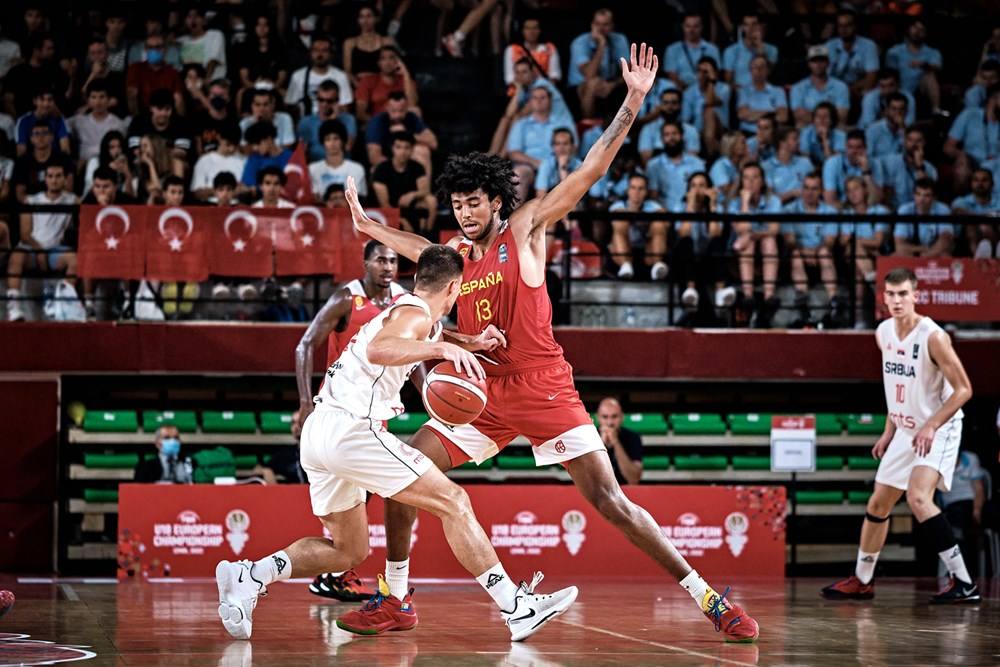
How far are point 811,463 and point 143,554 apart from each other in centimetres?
640

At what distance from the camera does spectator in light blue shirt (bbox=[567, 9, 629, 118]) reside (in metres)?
16.4

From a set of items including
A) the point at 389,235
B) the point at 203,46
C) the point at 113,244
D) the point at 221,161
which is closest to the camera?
the point at 389,235

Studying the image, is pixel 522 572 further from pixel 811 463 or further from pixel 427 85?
pixel 427 85

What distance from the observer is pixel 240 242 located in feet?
42.4

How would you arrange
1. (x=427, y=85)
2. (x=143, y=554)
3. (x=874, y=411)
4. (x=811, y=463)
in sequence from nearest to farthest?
(x=143, y=554) → (x=811, y=463) → (x=874, y=411) → (x=427, y=85)

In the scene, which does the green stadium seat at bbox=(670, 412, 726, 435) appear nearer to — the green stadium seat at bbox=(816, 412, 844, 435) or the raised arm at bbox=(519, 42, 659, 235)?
the green stadium seat at bbox=(816, 412, 844, 435)

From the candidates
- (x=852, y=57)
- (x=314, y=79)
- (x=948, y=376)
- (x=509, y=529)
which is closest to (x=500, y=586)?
(x=948, y=376)

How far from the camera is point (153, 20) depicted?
1623cm

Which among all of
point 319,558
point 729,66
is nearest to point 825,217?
point 729,66

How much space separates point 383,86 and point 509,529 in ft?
20.2

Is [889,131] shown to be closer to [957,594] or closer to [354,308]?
[957,594]

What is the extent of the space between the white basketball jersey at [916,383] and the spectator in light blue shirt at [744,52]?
7.32 metres

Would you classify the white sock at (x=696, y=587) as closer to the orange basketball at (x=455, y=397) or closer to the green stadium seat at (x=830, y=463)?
the orange basketball at (x=455, y=397)

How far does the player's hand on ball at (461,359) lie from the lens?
20.0ft
